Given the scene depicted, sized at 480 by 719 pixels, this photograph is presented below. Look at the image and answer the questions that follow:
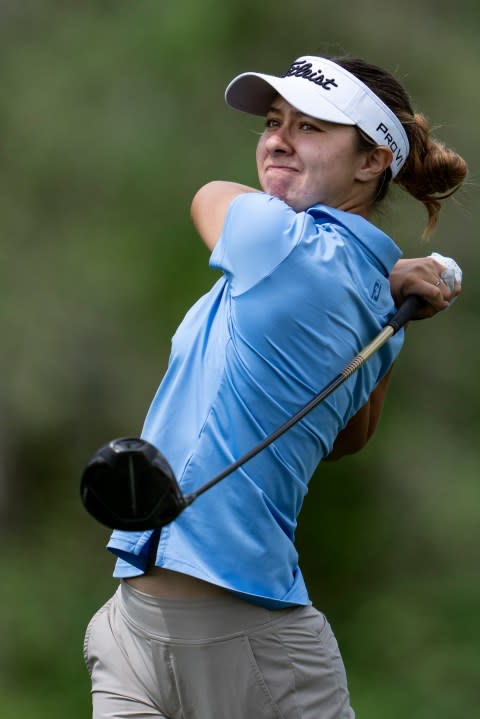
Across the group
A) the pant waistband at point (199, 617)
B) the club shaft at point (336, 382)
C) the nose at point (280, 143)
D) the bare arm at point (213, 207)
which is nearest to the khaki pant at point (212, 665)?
the pant waistband at point (199, 617)

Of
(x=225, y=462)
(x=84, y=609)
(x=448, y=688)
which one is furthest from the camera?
(x=84, y=609)

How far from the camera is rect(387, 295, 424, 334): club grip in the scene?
2334mm

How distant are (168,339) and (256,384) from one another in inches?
128

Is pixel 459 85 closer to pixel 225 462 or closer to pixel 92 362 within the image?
pixel 92 362

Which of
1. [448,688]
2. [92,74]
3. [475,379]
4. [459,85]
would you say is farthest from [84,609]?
[459,85]

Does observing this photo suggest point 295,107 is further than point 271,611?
Yes

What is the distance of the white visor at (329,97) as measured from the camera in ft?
7.73

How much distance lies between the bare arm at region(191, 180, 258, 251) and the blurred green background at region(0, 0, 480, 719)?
2.65 metres

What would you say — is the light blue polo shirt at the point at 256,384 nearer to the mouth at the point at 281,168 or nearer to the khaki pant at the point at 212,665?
the khaki pant at the point at 212,665

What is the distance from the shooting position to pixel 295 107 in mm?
2354

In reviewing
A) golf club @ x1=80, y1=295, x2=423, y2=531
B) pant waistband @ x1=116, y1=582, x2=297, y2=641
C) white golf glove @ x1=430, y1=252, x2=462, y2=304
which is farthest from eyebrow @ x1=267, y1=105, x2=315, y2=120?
pant waistband @ x1=116, y1=582, x2=297, y2=641

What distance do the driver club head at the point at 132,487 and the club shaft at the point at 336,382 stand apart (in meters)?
0.04

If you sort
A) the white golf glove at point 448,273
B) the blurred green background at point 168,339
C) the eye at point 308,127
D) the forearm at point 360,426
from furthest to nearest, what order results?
the blurred green background at point 168,339 → the forearm at point 360,426 → the white golf glove at point 448,273 → the eye at point 308,127

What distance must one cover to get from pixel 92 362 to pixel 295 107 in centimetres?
329
